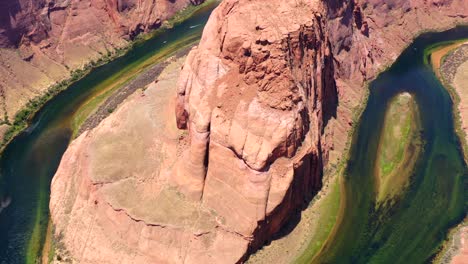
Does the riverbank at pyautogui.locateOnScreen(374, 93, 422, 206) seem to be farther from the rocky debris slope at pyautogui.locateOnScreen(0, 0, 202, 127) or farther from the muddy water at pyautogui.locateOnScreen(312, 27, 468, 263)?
the rocky debris slope at pyautogui.locateOnScreen(0, 0, 202, 127)

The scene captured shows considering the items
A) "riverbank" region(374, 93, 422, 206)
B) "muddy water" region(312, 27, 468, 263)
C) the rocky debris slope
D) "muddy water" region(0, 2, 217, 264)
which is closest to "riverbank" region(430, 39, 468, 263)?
"muddy water" region(312, 27, 468, 263)

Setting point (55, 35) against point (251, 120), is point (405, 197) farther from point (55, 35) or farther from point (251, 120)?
point (55, 35)

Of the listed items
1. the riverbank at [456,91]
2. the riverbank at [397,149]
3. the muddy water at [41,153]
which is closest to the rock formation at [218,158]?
the muddy water at [41,153]

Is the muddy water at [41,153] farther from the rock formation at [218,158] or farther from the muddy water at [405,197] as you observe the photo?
the muddy water at [405,197]

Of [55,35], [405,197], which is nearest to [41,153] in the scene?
[55,35]

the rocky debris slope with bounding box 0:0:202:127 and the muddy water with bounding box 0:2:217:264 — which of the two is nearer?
the muddy water with bounding box 0:2:217:264

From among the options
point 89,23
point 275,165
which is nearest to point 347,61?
point 275,165
